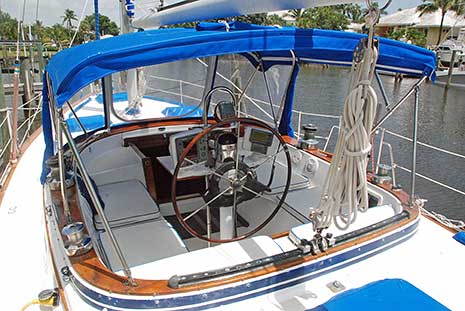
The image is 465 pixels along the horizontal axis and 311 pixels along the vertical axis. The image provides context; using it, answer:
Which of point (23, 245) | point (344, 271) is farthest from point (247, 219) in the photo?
point (23, 245)

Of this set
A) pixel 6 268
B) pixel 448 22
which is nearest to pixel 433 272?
pixel 6 268

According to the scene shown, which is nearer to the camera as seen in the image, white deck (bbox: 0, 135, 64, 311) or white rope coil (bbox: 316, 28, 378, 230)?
white rope coil (bbox: 316, 28, 378, 230)

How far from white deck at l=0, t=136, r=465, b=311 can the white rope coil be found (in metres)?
0.53

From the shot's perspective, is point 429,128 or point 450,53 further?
point 450,53

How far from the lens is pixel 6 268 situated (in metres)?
2.27

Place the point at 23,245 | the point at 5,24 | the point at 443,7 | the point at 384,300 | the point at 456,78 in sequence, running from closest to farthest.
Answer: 1. the point at 384,300
2. the point at 23,245
3. the point at 5,24
4. the point at 456,78
5. the point at 443,7

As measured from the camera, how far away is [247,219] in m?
3.41

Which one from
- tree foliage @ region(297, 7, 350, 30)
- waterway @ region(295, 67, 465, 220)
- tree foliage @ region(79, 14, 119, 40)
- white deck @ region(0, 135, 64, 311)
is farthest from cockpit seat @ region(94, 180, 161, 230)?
tree foliage @ region(297, 7, 350, 30)

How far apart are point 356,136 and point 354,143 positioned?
31 millimetres

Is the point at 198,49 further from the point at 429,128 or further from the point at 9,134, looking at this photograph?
the point at 429,128

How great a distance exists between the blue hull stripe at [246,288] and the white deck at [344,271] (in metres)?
0.04

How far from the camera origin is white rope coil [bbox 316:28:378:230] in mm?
1460

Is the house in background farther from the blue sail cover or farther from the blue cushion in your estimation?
the blue cushion

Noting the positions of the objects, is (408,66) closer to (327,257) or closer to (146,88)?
(327,257)
